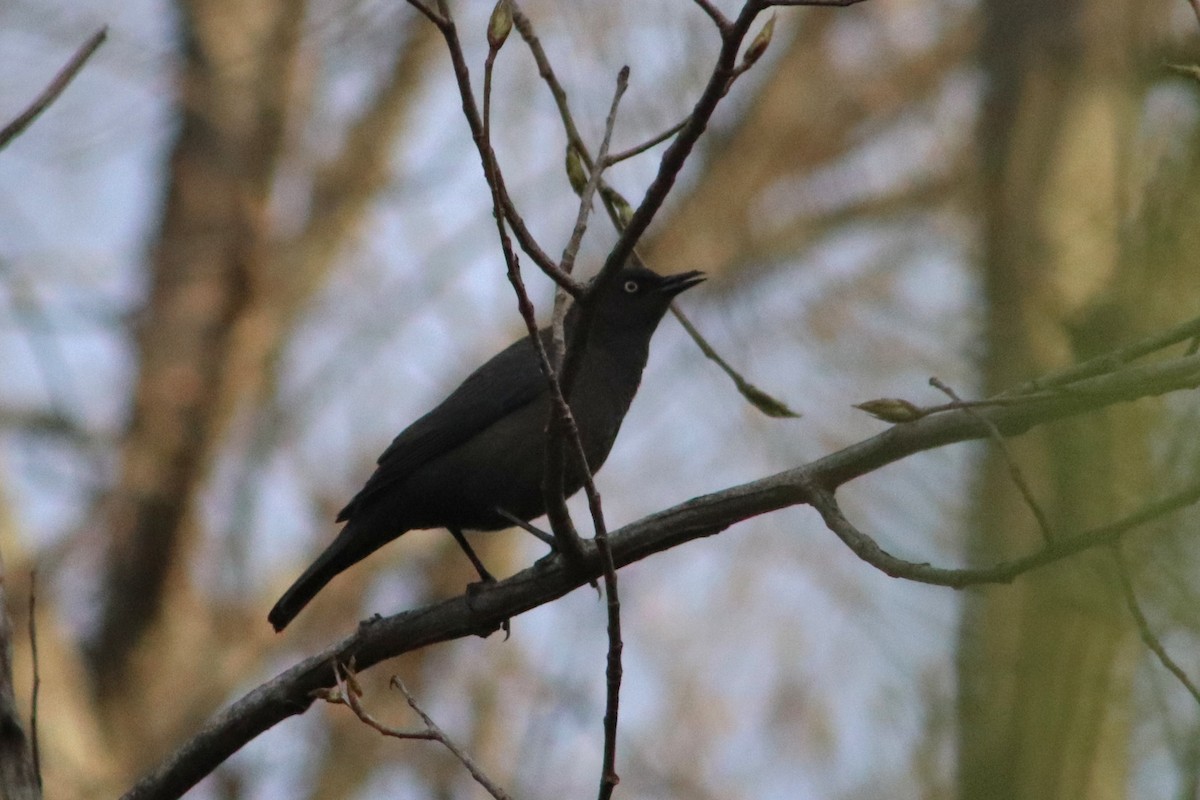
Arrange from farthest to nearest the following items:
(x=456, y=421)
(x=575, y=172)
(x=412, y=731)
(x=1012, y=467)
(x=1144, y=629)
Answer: (x=456, y=421), (x=575, y=172), (x=412, y=731), (x=1012, y=467), (x=1144, y=629)

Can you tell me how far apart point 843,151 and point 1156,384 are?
11.0 meters

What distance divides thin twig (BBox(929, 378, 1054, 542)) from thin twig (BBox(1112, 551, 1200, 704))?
0.34 meters

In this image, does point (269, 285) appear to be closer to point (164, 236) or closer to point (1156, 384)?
point (164, 236)

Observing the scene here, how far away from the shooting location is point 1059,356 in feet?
24.3

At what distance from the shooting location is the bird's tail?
5688 millimetres

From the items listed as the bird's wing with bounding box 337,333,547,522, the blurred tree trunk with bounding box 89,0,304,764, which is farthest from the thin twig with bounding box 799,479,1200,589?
the blurred tree trunk with bounding box 89,0,304,764

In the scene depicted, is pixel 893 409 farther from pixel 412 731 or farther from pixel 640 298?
pixel 640 298

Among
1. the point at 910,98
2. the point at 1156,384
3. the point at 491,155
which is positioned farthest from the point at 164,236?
the point at 1156,384

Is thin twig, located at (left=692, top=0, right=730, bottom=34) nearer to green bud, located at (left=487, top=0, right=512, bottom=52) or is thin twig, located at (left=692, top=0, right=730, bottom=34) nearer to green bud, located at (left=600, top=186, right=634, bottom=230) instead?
green bud, located at (left=487, top=0, right=512, bottom=52)

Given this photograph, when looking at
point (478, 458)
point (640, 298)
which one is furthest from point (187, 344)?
point (478, 458)

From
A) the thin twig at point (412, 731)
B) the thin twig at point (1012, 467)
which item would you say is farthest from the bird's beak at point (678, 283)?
the thin twig at point (1012, 467)

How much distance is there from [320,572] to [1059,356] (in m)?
3.95

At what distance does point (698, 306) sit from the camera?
11148 millimetres

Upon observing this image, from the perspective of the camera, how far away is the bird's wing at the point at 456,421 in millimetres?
5898
